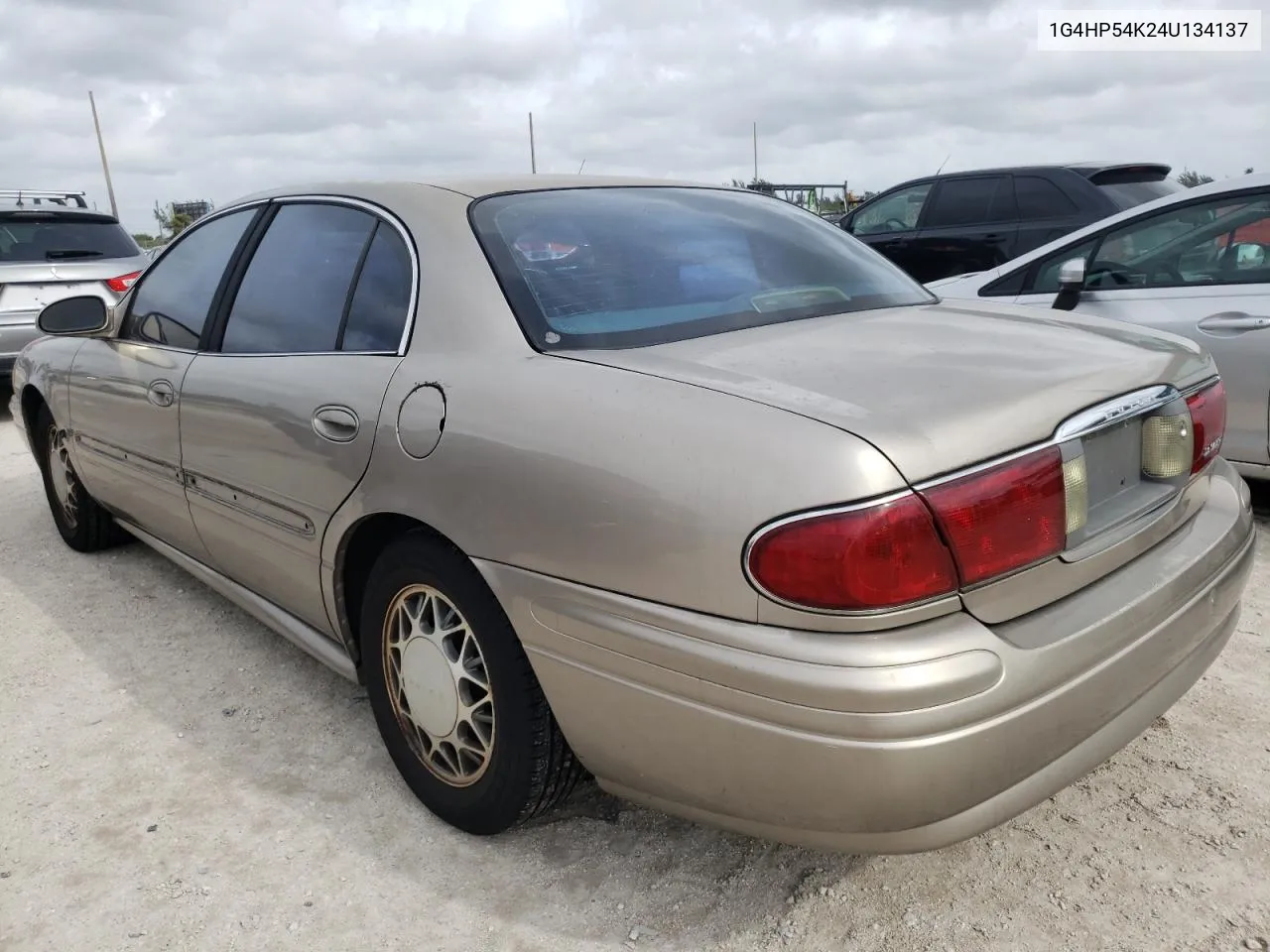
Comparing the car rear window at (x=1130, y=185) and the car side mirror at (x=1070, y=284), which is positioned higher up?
the car rear window at (x=1130, y=185)

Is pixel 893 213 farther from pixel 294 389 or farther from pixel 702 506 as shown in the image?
pixel 702 506

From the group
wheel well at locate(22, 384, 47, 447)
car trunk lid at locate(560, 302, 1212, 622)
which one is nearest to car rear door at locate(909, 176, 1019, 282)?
car trunk lid at locate(560, 302, 1212, 622)

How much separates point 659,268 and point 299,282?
1.06 m

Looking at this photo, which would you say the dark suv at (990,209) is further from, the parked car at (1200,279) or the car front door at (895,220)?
the parked car at (1200,279)

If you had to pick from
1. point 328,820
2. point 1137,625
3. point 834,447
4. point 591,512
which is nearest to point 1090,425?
point 1137,625

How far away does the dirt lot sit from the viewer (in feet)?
6.49

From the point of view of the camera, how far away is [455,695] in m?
2.20

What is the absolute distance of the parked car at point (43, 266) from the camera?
735cm

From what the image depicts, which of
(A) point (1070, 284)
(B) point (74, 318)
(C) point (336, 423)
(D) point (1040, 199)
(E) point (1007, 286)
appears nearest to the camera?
(C) point (336, 423)

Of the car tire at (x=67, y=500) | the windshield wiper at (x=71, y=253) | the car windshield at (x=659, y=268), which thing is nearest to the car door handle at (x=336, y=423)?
the car windshield at (x=659, y=268)

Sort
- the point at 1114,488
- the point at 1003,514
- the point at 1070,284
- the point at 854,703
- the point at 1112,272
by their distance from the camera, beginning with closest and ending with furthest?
the point at 854,703, the point at 1003,514, the point at 1114,488, the point at 1070,284, the point at 1112,272

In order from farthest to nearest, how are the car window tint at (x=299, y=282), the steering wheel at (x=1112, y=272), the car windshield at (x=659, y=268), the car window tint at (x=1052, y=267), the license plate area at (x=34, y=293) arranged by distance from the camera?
the license plate area at (x=34, y=293), the car window tint at (x=1052, y=267), the steering wheel at (x=1112, y=272), the car window tint at (x=299, y=282), the car windshield at (x=659, y=268)

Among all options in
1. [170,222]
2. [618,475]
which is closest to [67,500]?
[618,475]

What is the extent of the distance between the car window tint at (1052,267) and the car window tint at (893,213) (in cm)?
417
